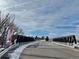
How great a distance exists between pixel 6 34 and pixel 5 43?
4.11 feet

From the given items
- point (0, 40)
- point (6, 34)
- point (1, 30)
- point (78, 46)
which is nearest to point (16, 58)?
point (1, 30)

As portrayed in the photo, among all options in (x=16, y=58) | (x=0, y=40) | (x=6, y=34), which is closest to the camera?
(x=16, y=58)

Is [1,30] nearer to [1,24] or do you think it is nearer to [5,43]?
[1,24]

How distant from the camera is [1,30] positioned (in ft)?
65.8

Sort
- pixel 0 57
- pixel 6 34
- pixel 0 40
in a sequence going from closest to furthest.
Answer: pixel 0 57 < pixel 0 40 < pixel 6 34

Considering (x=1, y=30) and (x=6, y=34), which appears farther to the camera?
(x=6, y=34)

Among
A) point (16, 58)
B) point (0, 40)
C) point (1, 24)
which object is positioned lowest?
point (16, 58)

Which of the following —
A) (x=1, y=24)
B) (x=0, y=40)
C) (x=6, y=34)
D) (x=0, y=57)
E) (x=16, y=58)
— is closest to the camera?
(x=0, y=57)

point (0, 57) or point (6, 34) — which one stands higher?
point (6, 34)

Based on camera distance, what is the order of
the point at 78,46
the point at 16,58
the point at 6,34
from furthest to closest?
the point at 78,46 → the point at 6,34 → the point at 16,58

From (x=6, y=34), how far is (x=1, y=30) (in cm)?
389

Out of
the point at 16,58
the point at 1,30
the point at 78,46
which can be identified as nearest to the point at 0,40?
the point at 1,30

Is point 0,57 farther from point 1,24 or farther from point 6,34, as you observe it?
point 6,34

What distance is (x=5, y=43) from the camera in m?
24.6
